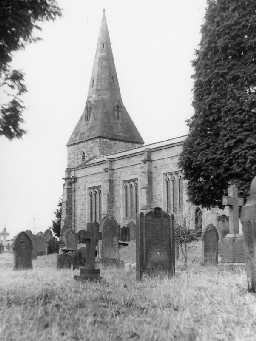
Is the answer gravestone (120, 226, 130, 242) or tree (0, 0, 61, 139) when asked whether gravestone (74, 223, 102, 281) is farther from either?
Result: gravestone (120, 226, 130, 242)

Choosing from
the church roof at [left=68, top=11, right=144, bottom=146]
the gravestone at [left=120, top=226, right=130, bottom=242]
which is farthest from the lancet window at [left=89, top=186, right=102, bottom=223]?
the gravestone at [left=120, top=226, right=130, bottom=242]

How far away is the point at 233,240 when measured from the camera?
15.6 m

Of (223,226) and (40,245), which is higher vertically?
(223,226)

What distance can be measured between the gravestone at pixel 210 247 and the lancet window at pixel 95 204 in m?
25.9

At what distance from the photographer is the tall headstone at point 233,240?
1505cm

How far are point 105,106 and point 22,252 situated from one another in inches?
1429

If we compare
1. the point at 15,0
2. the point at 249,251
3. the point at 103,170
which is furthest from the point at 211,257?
the point at 103,170

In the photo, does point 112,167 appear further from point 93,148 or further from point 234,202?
point 234,202

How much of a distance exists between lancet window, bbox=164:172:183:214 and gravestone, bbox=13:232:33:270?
1913 centimetres

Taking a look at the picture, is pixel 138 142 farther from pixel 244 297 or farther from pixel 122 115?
pixel 244 297

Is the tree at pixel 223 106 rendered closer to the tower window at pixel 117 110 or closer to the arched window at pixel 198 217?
the arched window at pixel 198 217

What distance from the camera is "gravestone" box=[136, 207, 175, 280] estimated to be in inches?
442

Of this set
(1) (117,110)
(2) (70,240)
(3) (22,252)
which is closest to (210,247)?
(3) (22,252)

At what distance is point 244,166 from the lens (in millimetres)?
17891
